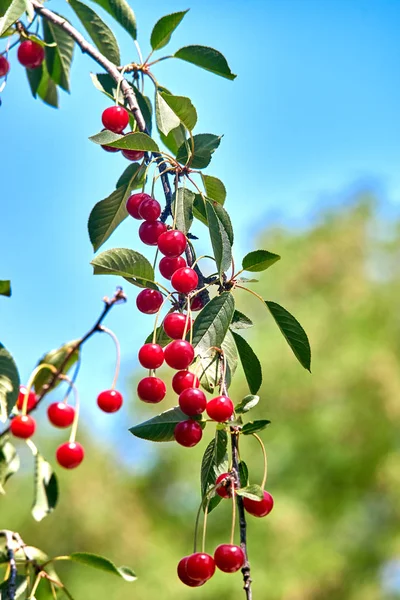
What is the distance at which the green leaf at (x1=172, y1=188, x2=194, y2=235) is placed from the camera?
0.95m

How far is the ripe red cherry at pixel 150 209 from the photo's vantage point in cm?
99

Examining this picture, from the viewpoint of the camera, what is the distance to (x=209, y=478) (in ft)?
2.86

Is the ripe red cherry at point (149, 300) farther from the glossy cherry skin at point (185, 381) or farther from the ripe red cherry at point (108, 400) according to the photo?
the ripe red cherry at point (108, 400)

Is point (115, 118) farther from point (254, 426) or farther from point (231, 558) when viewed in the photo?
point (231, 558)

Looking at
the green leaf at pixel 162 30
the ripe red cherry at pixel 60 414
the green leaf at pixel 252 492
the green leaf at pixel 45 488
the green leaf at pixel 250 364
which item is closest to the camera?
the green leaf at pixel 252 492

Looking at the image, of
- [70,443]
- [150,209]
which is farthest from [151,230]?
[70,443]

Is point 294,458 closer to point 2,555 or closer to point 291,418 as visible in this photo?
point 291,418

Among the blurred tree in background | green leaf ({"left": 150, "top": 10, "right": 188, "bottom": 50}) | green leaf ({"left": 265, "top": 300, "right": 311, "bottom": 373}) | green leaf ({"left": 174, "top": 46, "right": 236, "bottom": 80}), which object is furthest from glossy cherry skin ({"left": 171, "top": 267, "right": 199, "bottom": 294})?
the blurred tree in background

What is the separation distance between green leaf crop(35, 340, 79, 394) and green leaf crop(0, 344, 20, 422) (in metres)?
0.46

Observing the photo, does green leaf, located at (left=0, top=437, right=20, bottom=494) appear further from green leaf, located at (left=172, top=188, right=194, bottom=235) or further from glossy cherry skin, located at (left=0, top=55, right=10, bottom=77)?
glossy cherry skin, located at (left=0, top=55, right=10, bottom=77)

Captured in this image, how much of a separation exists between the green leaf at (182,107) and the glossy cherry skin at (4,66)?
0.52m

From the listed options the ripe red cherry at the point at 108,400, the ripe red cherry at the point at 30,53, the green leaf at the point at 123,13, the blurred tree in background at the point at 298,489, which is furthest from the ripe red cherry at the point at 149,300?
the blurred tree in background at the point at 298,489

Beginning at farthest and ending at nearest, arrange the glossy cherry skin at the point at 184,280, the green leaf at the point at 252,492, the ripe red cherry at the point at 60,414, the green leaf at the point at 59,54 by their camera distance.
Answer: the ripe red cherry at the point at 60,414 → the green leaf at the point at 59,54 → the glossy cherry skin at the point at 184,280 → the green leaf at the point at 252,492

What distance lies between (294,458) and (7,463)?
29.5ft
